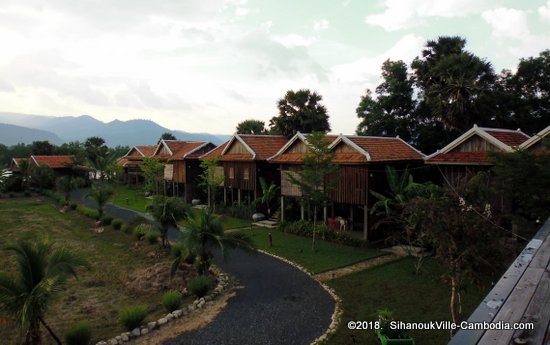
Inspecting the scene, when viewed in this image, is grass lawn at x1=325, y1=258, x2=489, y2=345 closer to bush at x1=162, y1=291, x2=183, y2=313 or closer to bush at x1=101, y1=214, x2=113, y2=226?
bush at x1=162, y1=291, x2=183, y2=313

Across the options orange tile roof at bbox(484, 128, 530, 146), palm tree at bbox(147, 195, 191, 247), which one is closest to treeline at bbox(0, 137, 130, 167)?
palm tree at bbox(147, 195, 191, 247)

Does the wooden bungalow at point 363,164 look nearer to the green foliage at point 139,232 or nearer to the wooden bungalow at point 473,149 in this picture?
the wooden bungalow at point 473,149

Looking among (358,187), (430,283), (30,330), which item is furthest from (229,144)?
(30,330)

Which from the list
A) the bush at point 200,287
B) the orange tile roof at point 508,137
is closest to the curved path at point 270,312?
the bush at point 200,287

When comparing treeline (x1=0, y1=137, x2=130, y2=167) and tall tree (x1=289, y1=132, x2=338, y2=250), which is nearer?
tall tree (x1=289, y1=132, x2=338, y2=250)

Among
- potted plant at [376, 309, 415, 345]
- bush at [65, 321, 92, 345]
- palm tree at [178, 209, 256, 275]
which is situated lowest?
bush at [65, 321, 92, 345]

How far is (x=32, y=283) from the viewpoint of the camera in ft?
32.2

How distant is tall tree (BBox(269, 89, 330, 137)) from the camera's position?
3516 cm

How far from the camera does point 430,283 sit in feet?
48.3

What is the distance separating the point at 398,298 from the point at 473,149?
421 inches

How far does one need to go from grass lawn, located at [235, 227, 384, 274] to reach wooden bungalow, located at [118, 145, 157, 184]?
111 feet

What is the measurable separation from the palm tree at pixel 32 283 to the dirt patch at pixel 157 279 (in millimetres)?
5352

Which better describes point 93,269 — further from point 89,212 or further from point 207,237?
point 89,212

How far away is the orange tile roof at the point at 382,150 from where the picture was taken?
2186 cm
